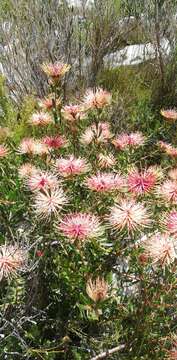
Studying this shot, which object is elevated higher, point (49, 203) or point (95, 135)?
point (95, 135)

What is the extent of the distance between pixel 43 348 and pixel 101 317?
0.24 metres

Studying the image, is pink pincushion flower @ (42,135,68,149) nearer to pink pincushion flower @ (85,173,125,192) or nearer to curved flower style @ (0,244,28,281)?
pink pincushion flower @ (85,173,125,192)

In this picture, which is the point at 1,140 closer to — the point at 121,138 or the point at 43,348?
the point at 121,138

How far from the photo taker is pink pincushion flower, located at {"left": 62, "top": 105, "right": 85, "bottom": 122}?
2887 millimetres

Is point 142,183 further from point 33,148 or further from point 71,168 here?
point 33,148

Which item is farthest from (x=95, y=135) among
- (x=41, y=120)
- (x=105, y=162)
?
(x=41, y=120)

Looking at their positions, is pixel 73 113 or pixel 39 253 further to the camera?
pixel 73 113

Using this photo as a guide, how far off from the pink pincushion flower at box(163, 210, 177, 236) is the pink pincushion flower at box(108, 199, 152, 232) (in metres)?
0.07

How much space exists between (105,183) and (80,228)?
0.33 m

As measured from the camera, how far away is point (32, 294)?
2.42 meters

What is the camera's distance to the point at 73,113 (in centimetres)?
289

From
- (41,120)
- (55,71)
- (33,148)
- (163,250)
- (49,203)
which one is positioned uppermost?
(55,71)

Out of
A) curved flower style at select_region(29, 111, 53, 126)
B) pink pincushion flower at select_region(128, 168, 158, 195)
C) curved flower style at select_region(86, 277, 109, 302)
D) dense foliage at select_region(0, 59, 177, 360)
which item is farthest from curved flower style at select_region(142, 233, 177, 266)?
curved flower style at select_region(29, 111, 53, 126)

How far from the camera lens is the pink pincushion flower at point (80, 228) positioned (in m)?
1.96
